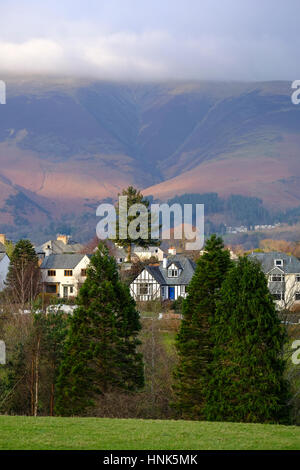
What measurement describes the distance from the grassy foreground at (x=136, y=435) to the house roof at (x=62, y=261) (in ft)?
225

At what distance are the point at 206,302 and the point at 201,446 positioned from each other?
45.0ft

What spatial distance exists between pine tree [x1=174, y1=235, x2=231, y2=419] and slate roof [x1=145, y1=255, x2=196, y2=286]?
45.5 m

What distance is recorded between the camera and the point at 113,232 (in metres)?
89.4

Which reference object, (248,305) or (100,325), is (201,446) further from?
(100,325)

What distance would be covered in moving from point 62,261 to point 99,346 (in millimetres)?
59995

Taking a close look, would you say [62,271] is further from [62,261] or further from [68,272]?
[62,261]

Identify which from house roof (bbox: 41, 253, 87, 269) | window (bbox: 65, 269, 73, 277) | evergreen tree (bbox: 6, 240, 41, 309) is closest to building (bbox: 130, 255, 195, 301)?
evergreen tree (bbox: 6, 240, 41, 309)

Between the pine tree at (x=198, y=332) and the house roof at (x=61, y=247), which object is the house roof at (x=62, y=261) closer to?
the house roof at (x=61, y=247)

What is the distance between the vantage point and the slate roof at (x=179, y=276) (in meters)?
78.4

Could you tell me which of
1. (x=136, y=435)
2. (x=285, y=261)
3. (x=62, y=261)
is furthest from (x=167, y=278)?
(x=136, y=435)

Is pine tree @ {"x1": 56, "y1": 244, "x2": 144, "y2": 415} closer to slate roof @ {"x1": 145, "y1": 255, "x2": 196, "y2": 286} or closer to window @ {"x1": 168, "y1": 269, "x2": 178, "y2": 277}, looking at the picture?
slate roof @ {"x1": 145, "y1": 255, "x2": 196, "y2": 286}

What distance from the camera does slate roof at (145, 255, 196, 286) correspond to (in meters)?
78.4

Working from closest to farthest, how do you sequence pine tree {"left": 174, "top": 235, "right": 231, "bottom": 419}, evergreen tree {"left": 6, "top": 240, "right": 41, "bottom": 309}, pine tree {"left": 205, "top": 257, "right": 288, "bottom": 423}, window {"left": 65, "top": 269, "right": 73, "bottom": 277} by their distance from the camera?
pine tree {"left": 205, "top": 257, "right": 288, "bottom": 423}
pine tree {"left": 174, "top": 235, "right": 231, "bottom": 419}
evergreen tree {"left": 6, "top": 240, "right": 41, "bottom": 309}
window {"left": 65, "top": 269, "right": 73, "bottom": 277}
